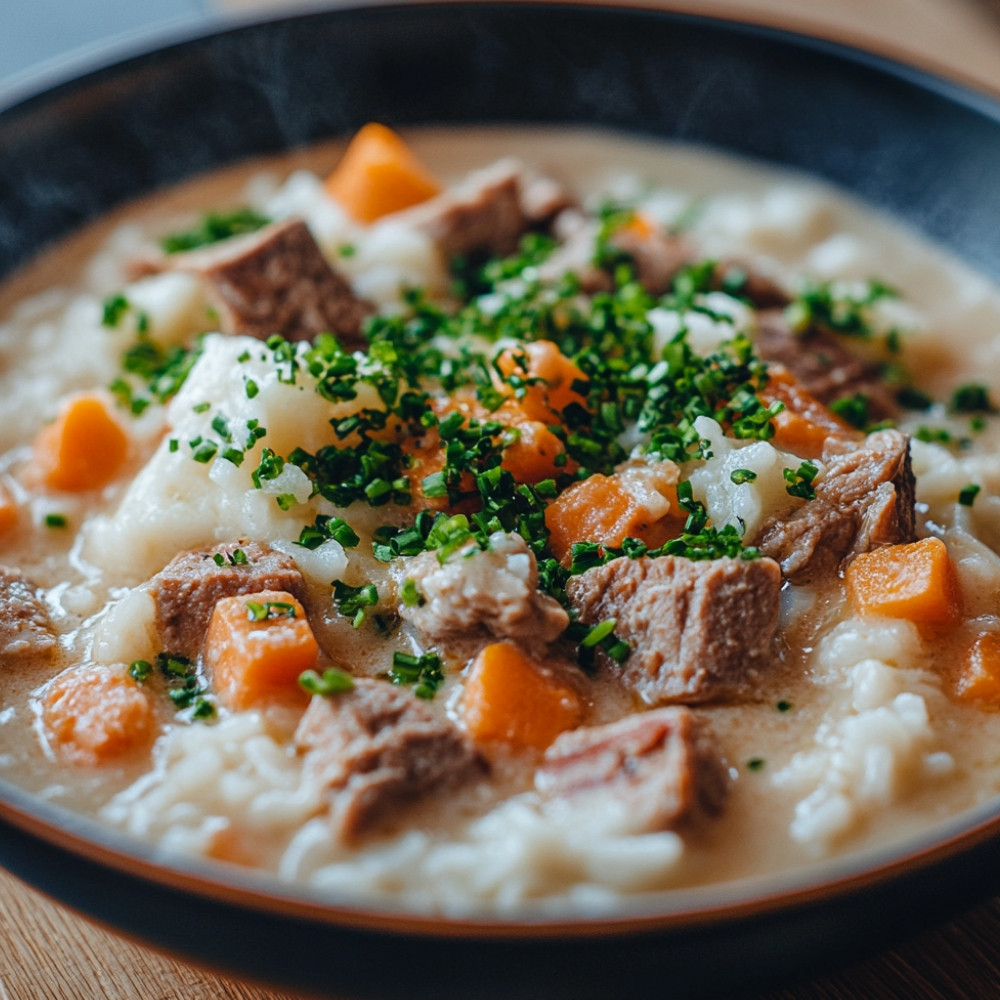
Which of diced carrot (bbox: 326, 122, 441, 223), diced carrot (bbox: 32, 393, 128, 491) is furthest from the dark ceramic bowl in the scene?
diced carrot (bbox: 32, 393, 128, 491)

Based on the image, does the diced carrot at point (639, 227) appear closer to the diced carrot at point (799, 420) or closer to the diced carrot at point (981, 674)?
the diced carrot at point (799, 420)

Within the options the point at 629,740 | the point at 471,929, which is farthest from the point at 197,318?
the point at 471,929

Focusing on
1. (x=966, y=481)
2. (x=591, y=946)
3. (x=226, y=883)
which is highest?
(x=226, y=883)

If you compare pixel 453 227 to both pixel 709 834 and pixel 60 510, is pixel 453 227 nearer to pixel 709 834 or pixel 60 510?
pixel 60 510

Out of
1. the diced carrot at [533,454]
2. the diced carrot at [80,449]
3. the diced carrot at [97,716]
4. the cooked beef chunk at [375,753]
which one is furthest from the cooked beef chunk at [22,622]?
the diced carrot at [533,454]

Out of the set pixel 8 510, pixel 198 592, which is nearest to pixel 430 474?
pixel 198 592

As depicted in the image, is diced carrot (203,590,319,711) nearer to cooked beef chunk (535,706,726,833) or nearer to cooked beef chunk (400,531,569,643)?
cooked beef chunk (400,531,569,643)
